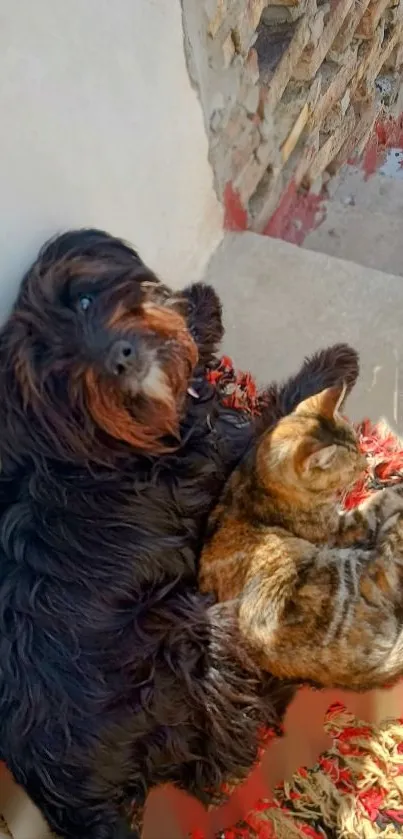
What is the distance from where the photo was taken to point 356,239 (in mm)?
3043

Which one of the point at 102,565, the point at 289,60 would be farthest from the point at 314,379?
the point at 289,60

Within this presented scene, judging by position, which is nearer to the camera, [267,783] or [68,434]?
[68,434]

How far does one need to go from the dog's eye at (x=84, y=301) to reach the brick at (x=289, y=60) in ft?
3.77

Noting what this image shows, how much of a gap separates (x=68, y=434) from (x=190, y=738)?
605mm

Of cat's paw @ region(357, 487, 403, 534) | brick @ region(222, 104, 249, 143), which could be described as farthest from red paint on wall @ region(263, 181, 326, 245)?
cat's paw @ region(357, 487, 403, 534)

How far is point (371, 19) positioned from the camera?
2.74 metres

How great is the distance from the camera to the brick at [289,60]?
238 cm

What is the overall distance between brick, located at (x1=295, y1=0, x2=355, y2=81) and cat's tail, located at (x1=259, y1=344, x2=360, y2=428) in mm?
845

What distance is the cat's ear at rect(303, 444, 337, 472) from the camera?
165 centimetres

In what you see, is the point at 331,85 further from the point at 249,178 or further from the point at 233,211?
the point at 233,211

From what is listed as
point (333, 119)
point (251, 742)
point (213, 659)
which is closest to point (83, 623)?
point (213, 659)

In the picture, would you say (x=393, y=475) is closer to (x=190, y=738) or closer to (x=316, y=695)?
(x=316, y=695)

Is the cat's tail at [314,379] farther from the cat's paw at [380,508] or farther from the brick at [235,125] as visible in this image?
the brick at [235,125]

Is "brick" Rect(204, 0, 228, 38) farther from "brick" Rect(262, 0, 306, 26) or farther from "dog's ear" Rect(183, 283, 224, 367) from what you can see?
"dog's ear" Rect(183, 283, 224, 367)
